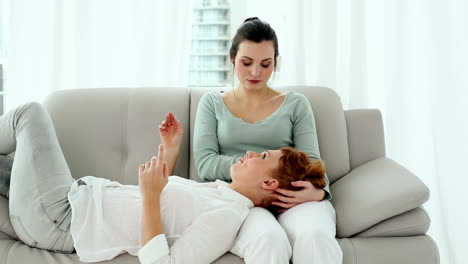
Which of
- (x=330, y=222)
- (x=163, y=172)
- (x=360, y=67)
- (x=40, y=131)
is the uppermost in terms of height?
(x=360, y=67)

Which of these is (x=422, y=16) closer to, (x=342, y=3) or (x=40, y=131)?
(x=342, y=3)

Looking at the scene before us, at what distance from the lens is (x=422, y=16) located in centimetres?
250

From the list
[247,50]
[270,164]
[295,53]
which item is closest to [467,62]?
[295,53]

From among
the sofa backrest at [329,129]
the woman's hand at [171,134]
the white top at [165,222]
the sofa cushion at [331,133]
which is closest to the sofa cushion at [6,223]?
the white top at [165,222]

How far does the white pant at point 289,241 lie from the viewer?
53.1 inches

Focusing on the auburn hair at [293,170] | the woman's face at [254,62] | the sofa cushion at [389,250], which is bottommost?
the sofa cushion at [389,250]

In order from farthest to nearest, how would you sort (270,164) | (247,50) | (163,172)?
(247,50) < (270,164) < (163,172)

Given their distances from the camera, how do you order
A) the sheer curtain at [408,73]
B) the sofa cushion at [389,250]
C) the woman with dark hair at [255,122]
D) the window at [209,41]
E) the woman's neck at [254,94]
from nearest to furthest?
the sofa cushion at [389,250] → the woman with dark hair at [255,122] → the woman's neck at [254,94] → the sheer curtain at [408,73] → the window at [209,41]

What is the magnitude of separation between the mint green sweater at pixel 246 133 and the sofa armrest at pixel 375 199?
213mm

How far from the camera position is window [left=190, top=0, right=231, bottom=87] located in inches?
112

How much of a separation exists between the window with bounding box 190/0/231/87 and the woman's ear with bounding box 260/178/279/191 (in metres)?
1.38

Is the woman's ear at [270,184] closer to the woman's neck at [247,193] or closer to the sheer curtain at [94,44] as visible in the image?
the woman's neck at [247,193]

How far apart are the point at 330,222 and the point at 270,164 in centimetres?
27

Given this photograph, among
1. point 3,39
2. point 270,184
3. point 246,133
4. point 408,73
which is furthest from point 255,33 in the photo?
point 3,39
